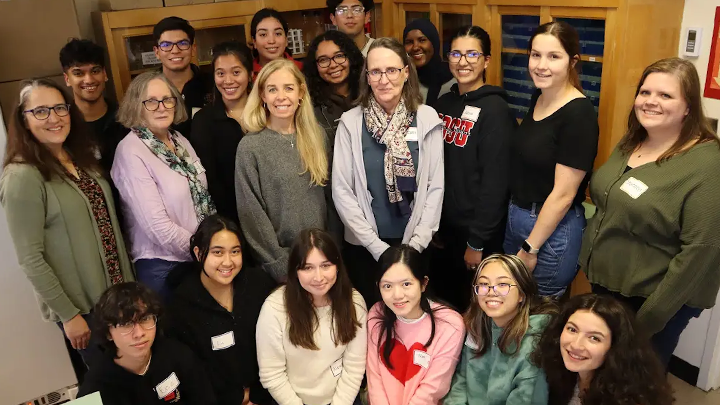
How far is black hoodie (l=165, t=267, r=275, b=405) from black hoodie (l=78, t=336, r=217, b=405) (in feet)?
0.37

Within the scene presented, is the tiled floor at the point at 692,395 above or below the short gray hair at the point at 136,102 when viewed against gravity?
below

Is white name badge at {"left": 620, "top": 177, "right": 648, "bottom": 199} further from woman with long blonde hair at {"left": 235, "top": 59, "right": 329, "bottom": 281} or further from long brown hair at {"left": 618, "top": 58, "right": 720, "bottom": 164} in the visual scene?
woman with long blonde hair at {"left": 235, "top": 59, "right": 329, "bottom": 281}

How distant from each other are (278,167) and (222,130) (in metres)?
0.39

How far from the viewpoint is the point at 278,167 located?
208 cm

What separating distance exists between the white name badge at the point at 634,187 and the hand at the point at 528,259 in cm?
44

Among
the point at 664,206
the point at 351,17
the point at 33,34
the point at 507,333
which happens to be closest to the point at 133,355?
the point at 507,333

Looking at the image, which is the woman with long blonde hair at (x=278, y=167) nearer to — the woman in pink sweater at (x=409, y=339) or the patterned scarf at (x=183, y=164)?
the patterned scarf at (x=183, y=164)

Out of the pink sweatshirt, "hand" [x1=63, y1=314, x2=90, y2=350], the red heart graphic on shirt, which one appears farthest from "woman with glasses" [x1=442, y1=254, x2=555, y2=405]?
"hand" [x1=63, y1=314, x2=90, y2=350]

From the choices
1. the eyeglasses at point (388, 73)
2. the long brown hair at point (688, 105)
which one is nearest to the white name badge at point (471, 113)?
the eyeglasses at point (388, 73)

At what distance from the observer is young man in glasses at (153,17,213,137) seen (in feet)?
8.61

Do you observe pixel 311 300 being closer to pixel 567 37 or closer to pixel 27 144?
pixel 27 144

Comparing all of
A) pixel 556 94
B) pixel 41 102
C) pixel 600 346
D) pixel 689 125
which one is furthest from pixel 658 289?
pixel 41 102

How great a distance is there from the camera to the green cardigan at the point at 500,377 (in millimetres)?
1803

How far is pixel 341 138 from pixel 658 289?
1.21 metres
